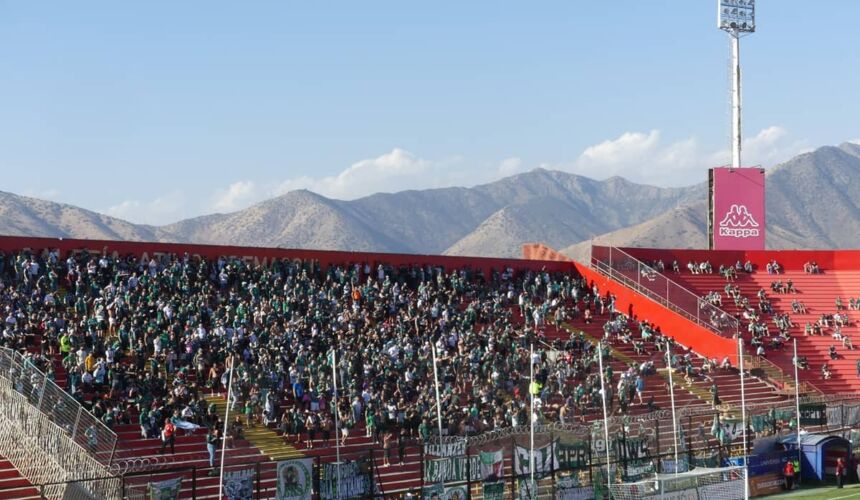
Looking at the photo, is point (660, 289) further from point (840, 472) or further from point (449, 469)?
point (449, 469)

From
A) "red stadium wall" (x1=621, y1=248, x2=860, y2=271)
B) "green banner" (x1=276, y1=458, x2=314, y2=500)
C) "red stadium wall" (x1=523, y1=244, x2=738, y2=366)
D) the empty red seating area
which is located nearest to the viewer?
"green banner" (x1=276, y1=458, x2=314, y2=500)

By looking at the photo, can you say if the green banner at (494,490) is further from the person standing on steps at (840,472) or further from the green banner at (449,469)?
the person standing on steps at (840,472)

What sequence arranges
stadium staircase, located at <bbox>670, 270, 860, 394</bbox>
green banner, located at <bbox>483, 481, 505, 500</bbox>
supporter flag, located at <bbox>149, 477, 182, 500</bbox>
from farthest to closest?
stadium staircase, located at <bbox>670, 270, 860, 394</bbox>, green banner, located at <bbox>483, 481, 505, 500</bbox>, supporter flag, located at <bbox>149, 477, 182, 500</bbox>

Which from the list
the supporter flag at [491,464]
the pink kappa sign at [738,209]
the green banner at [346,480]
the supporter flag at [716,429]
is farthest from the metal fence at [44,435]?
the pink kappa sign at [738,209]

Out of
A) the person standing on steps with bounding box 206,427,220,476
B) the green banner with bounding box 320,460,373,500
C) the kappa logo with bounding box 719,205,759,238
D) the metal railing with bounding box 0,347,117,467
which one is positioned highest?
the kappa logo with bounding box 719,205,759,238

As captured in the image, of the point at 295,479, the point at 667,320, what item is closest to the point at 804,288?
the point at 667,320

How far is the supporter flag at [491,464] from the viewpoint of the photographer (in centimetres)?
3067

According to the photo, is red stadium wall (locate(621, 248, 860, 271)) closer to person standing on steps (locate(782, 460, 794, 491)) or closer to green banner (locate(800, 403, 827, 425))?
green banner (locate(800, 403, 827, 425))

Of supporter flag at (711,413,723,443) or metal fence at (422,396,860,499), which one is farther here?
supporter flag at (711,413,723,443)

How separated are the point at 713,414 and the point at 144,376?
19408mm

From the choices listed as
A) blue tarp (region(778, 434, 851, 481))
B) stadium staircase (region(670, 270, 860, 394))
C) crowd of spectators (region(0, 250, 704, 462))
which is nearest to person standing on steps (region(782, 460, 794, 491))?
blue tarp (region(778, 434, 851, 481))

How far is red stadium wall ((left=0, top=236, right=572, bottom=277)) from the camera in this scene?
4462 cm

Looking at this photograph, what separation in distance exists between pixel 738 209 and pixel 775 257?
147 inches

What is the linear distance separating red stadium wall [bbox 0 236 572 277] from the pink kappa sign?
12.0 meters
